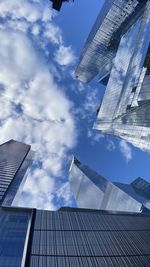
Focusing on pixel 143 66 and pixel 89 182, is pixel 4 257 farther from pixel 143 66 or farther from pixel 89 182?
pixel 89 182

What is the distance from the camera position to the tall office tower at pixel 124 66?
77125 mm

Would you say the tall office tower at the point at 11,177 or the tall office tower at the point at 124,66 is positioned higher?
the tall office tower at the point at 124,66

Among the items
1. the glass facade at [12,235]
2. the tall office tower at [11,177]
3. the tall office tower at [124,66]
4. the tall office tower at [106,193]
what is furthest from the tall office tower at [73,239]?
the tall office tower at [106,193]

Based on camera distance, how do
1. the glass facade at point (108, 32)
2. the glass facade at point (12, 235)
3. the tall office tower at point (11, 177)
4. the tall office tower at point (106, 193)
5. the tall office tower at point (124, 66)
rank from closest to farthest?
the glass facade at point (12, 235), the tall office tower at point (124, 66), the tall office tower at point (11, 177), the tall office tower at point (106, 193), the glass facade at point (108, 32)

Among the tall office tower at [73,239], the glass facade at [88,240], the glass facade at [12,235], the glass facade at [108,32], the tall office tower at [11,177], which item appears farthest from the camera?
the glass facade at [108,32]

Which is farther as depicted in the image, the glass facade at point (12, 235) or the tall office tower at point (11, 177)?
the tall office tower at point (11, 177)

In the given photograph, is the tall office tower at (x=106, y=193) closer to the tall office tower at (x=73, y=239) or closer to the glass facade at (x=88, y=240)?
the glass facade at (x=88, y=240)

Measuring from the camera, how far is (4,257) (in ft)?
127

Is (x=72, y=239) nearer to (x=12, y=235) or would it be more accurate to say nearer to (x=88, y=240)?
(x=88, y=240)

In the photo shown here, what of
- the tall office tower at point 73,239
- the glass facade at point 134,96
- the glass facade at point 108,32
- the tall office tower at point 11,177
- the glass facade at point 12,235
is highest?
the glass facade at point 108,32

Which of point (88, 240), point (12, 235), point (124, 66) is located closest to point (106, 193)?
point (124, 66)

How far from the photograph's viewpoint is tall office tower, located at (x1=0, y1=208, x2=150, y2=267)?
32.5 m

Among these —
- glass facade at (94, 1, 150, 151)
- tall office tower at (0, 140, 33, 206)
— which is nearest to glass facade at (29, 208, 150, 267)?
glass facade at (94, 1, 150, 151)

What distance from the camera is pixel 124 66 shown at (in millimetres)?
120375
